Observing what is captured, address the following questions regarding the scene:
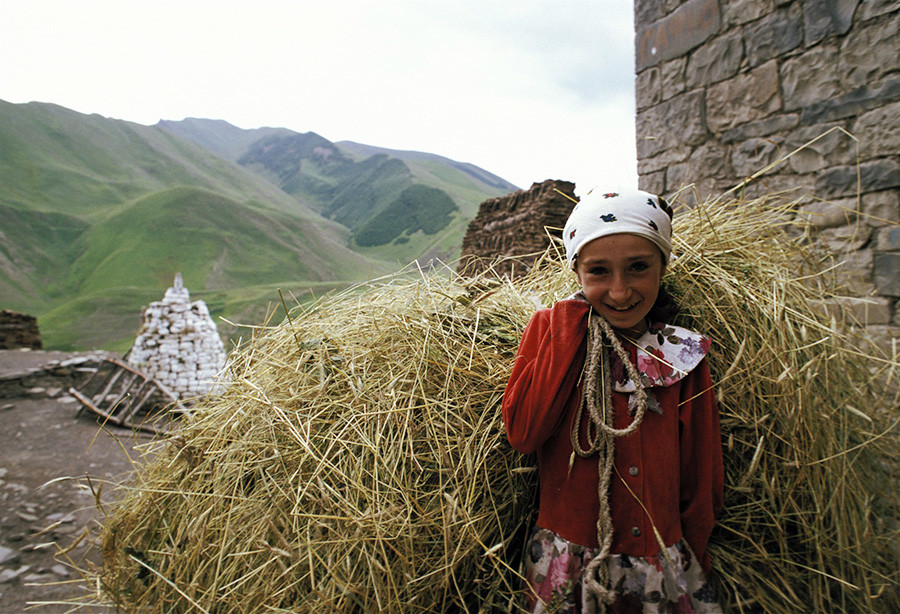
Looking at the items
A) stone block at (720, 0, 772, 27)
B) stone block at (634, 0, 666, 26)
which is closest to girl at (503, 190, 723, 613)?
stone block at (720, 0, 772, 27)

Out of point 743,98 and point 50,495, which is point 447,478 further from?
point 50,495

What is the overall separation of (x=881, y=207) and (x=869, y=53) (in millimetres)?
850

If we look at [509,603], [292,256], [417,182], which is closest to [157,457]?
[509,603]

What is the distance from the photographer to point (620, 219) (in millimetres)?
1096

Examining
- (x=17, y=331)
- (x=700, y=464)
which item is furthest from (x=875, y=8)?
(x=17, y=331)

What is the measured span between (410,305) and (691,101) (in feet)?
10.3

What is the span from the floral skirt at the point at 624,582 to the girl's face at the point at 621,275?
0.55 metres

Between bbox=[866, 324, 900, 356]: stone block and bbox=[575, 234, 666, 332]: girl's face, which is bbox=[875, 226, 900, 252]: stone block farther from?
bbox=[575, 234, 666, 332]: girl's face

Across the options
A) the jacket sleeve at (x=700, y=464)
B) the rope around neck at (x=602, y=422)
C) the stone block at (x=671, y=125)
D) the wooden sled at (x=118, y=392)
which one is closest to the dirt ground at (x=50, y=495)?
the wooden sled at (x=118, y=392)

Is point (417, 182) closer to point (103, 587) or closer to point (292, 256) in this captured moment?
point (292, 256)

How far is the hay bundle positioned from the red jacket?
135mm

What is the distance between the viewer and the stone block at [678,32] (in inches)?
131

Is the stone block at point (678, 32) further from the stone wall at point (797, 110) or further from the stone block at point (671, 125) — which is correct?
the stone block at point (671, 125)

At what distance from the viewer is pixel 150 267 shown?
24.7 meters
